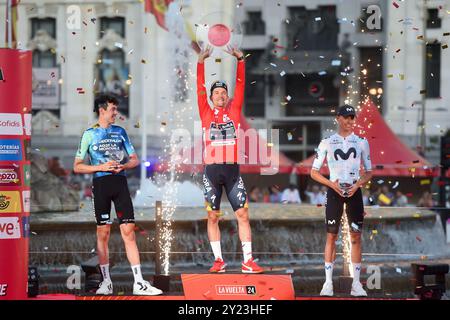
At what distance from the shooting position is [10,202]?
746 cm

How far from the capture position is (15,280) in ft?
24.5

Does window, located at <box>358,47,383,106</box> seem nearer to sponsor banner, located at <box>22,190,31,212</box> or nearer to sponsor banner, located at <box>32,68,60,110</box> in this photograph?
sponsor banner, located at <box>32,68,60,110</box>

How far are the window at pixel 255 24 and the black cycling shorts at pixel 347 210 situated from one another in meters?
26.1

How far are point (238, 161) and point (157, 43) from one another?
24551 millimetres

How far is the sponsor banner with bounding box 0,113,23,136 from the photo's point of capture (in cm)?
736

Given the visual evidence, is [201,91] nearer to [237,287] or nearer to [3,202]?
[237,287]

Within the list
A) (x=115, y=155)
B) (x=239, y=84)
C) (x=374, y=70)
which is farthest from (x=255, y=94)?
(x=115, y=155)

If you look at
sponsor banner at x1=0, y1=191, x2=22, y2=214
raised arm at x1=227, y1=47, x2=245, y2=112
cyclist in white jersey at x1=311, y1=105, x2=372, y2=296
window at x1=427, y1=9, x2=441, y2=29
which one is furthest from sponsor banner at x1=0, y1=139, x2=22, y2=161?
window at x1=427, y1=9, x2=441, y2=29

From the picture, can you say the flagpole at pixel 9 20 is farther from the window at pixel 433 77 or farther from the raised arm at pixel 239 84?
the window at pixel 433 77

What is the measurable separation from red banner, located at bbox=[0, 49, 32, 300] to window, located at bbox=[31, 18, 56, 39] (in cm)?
2563

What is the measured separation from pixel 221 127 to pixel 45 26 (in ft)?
85.0
